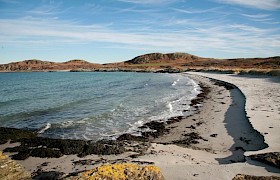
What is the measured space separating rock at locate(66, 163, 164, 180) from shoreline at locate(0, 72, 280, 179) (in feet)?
5.59

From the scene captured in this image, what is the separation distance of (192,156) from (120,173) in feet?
18.2

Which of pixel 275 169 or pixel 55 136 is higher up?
pixel 275 169

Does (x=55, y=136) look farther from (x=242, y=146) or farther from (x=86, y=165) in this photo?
(x=242, y=146)

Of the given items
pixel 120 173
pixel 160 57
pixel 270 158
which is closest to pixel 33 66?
pixel 160 57

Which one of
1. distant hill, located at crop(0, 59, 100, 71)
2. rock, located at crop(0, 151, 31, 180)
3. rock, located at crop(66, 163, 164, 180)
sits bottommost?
rock, located at crop(0, 151, 31, 180)

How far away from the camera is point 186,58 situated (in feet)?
618

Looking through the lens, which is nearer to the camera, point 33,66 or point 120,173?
point 120,173

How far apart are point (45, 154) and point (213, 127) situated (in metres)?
9.81

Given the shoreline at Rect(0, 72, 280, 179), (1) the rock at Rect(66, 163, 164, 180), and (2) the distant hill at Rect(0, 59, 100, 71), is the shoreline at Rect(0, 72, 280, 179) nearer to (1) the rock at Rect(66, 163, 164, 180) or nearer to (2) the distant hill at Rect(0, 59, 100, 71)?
(1) the rock at Rect(66, 163, 164, 180)

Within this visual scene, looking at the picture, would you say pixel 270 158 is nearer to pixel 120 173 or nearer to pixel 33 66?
pixel 120 173

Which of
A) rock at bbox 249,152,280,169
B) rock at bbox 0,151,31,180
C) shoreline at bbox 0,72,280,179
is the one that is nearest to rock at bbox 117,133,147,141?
shoreline at bbox 0,72,280,179

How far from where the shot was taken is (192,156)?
9.63 meters

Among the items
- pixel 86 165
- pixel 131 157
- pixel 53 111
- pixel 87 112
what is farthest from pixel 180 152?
pixel 53 111

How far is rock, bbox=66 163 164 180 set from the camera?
15.1 ft
